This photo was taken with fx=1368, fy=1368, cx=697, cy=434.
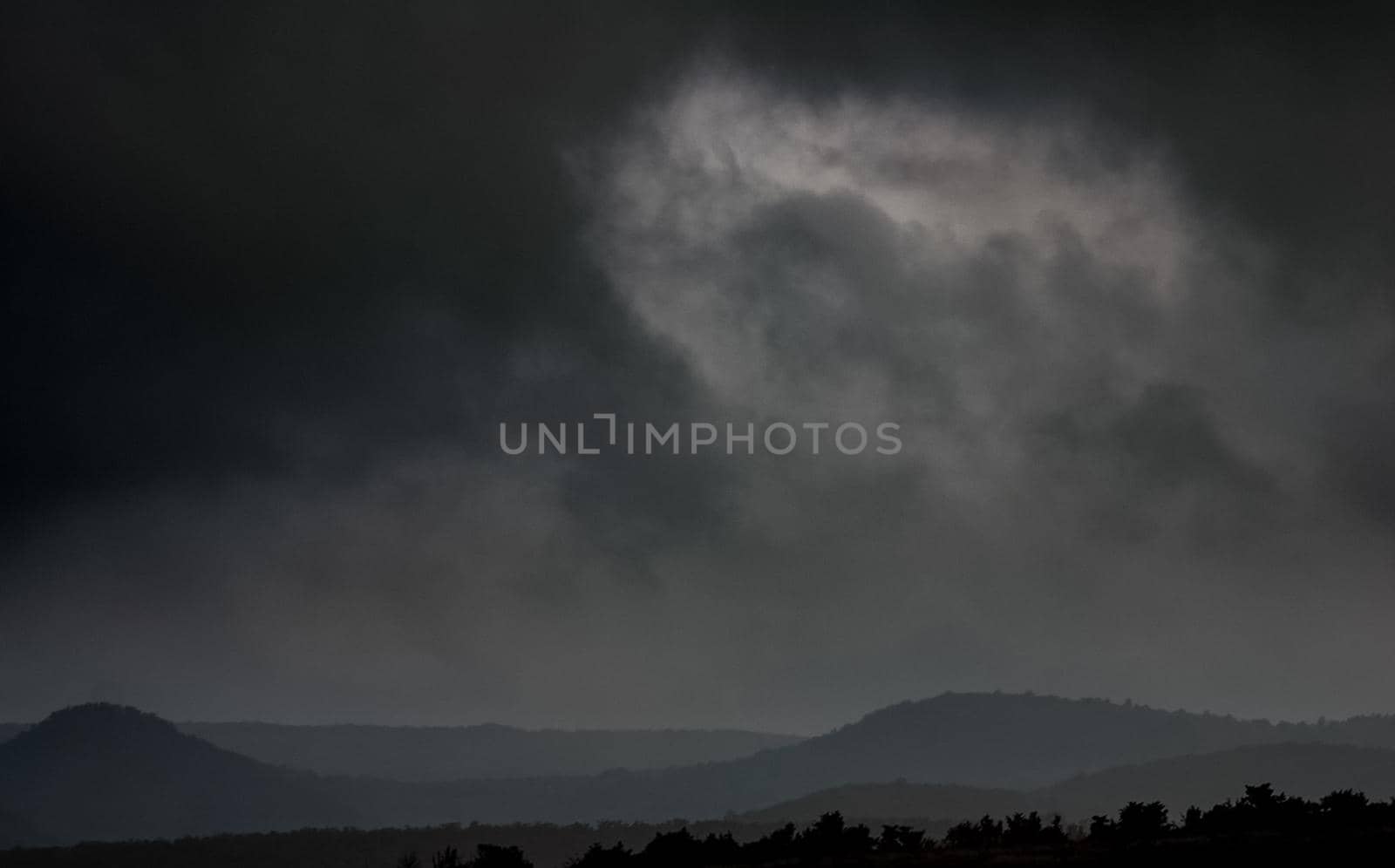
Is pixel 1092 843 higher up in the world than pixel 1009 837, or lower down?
lower down

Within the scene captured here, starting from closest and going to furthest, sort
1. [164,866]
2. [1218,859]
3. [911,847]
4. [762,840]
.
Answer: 1. [1218,859]
2. [911,847]
3. [762,840]
4. [164,866]

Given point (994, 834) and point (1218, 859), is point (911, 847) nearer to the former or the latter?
point (994, 834)

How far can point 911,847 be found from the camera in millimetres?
32312

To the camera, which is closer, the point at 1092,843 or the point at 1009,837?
the point at 1092,843

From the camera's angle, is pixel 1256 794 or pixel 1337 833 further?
pixel 1256 794

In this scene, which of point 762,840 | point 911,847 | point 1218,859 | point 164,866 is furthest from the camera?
point 164,866

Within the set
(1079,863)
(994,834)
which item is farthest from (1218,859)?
(994,834)

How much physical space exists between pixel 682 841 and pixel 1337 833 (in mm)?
15158

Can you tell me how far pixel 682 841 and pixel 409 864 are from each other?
21.9 feet

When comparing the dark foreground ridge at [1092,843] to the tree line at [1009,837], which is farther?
the tree line at [1009,837]

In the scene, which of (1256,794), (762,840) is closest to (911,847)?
(762,840)

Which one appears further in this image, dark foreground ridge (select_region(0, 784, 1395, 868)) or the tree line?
the tree line

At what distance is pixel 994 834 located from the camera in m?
34.0

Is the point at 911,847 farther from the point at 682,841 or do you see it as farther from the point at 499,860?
the point at 499,860
